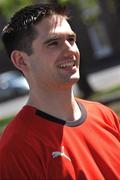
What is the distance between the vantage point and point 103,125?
3688 mm

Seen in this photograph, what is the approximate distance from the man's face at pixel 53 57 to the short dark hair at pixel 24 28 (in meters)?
0.03

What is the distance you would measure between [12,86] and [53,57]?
26.0 meters

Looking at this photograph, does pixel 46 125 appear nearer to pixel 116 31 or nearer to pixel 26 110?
pixel 26 110

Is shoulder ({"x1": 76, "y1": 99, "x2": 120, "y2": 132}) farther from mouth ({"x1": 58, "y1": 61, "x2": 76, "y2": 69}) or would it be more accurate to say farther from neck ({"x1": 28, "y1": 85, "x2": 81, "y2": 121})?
mouth ({"x1": 58, "y1": 61, "x2": 76, "y2": 69})

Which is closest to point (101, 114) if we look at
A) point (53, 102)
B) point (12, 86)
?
point (53, 102)

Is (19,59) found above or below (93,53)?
above

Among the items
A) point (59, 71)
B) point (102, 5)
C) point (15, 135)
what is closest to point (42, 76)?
point (59, 71)

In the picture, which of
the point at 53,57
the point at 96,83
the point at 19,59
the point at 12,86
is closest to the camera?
the point at 53,57

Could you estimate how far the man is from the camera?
3299 millimetres

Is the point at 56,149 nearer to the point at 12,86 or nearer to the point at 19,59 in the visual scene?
the point at 19,59

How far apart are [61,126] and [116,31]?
31.9 meters

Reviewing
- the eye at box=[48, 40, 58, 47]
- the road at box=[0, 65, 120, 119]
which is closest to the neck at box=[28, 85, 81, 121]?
→ the eye at box=[48, 40, 58, 47]

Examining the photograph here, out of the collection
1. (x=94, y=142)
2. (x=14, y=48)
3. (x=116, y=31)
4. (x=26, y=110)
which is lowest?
(x=116, y=31)

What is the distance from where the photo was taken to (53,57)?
3.46m
